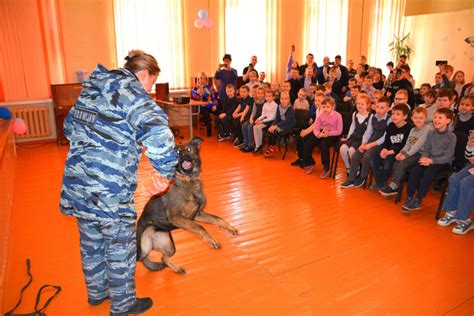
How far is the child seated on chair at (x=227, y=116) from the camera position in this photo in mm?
8039

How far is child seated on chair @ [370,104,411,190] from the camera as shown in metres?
4.73

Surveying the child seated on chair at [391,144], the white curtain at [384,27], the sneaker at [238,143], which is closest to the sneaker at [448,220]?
the child seated on chair at [391,144]

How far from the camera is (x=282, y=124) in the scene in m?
6.59

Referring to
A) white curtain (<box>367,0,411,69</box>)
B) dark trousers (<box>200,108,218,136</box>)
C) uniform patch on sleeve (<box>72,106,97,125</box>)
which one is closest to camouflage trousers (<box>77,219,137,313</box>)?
uniform patch on sleeve (<box>72,106,97,125</box>)

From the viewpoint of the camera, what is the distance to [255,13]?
9.99 meters

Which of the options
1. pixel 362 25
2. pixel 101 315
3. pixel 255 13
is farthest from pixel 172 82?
pixel 101 315

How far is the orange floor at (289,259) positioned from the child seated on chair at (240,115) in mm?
2650

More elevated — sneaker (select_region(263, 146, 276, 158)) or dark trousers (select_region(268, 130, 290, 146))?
dark trousers (select_region(268, 130, 290, 146))

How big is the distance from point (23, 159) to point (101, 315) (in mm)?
5092

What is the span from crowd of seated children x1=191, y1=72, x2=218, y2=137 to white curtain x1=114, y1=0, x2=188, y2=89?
91 cm

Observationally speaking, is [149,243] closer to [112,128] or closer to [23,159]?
[112,128]

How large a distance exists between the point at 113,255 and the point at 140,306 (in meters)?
0.53

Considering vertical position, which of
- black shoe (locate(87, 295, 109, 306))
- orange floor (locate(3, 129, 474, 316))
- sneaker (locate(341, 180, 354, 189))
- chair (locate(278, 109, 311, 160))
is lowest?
Answer: orange floor (locate(3, 129, 474, 316))

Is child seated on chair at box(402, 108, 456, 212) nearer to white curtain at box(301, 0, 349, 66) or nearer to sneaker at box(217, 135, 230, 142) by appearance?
sneaker at box(217, 135, 230, 142)
